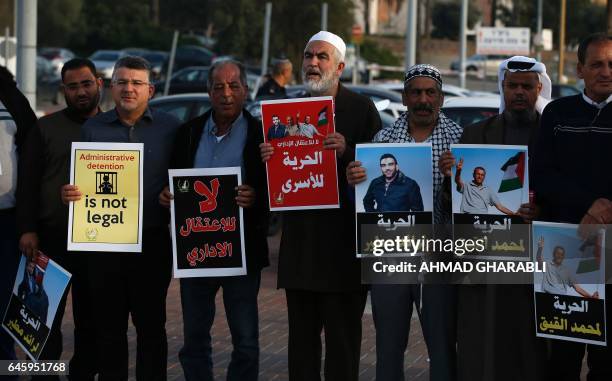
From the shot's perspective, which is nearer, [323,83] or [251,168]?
[323,83]

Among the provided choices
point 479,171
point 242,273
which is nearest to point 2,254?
point 242,273

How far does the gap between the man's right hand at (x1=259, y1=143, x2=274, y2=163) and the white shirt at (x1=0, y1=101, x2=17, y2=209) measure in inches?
64.8

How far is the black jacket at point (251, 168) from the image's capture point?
678cm

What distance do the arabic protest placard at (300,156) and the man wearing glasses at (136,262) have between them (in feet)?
2.46

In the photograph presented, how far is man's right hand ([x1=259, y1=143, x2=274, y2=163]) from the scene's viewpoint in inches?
257

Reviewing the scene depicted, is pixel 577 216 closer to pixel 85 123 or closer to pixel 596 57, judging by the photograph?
pixel 596 57

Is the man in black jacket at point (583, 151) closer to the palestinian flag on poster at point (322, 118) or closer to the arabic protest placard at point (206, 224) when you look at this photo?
the palestinian flag on poster at point (322, 118)

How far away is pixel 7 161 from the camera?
23.4 ft

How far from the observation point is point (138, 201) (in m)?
6.84

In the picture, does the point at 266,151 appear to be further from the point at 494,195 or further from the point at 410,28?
the point at 410,28

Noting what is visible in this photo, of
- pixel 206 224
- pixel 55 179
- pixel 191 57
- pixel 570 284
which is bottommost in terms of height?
pixel 570 284

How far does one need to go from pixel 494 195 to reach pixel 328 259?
1012 mm

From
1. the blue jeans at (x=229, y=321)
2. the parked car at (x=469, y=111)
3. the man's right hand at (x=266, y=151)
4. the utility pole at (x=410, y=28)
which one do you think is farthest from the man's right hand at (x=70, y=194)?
the utility pole at (x=410, y=28)

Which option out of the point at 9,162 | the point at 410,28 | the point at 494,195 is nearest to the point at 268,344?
the point at 9,162
